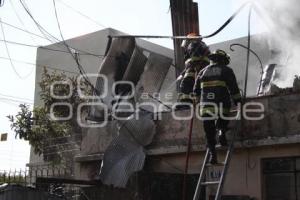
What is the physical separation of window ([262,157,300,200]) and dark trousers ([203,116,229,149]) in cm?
91

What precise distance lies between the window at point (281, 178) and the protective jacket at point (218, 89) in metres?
1.15

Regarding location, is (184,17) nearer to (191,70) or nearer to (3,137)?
(191,70)

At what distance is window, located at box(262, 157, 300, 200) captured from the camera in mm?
7258

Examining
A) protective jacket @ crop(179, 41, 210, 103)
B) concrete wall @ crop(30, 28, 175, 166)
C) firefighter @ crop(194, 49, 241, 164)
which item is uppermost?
concrete wall @ crop(30, 28, 175, 166)

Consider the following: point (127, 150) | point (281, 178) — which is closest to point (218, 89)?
point (281, 178)

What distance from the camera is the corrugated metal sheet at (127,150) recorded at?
8828mm

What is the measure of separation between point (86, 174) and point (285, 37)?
5.37 metres

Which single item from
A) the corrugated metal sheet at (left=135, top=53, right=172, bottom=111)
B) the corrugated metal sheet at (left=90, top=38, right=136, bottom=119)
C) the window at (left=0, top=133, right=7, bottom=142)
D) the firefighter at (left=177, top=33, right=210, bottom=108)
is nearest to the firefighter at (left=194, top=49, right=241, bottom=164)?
the firefighter at (left=177, top=33, right=210, bottom=108)

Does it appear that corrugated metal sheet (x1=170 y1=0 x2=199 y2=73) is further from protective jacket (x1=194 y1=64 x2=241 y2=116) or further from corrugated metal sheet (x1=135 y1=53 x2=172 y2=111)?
protective jacket (x1=194 y1=64 x2=241 y2=116)

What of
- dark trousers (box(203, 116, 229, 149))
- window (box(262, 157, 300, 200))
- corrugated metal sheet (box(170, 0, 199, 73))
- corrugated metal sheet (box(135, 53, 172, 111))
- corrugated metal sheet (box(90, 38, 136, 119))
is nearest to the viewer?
dark trousers (box(203, 116, 229, 149))

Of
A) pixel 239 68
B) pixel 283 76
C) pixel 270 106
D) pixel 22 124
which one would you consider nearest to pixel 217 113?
pixel 270 106

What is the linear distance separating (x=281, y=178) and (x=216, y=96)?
1628 mm

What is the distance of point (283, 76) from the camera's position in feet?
34.8

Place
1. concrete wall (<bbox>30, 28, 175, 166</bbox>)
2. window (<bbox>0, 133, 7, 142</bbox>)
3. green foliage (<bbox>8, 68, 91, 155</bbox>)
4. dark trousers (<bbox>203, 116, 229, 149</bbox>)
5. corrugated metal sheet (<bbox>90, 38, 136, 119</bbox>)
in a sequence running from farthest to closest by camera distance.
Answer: concrete wall (<bbox>30, 28, 175, 166</bbox>) < window (<bbox>0, 133, 7, 142</bbox>) < green foliage (<bbox>8, 68, 91, 155</bbox>) < corrugated metal sheet (<bbox>90, 38, 136, 119</bbox>) < dark trousers (<bbox>203, 116, 229, 149</bbox>)
